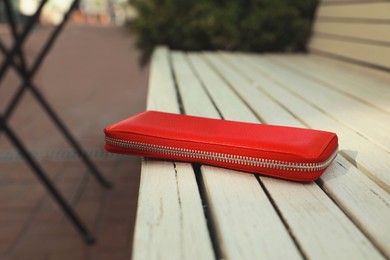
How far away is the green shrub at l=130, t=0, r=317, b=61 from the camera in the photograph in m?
2.88

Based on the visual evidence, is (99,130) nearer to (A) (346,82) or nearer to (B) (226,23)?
(B) (226,23)

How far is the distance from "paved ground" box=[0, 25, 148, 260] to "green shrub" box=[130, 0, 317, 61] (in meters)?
0.58

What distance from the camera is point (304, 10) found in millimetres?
2965

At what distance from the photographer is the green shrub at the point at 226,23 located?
2879mm

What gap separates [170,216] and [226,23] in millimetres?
2472

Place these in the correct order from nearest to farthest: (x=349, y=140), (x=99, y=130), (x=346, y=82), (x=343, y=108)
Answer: (x=349, y=140) < (x=343, y=108) < (x=346, y=82) < (x=99, y=130)

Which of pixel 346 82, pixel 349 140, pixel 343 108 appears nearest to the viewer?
pixel 349 140

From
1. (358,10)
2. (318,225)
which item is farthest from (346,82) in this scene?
(318,225)

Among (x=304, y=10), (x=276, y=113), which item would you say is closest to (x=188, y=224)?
(x=276, y=113)

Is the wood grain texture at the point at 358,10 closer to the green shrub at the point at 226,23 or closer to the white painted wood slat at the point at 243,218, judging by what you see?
the green shrub at the point at 226,23

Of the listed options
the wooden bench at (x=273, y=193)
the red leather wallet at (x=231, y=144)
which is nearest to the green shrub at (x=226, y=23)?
the wooden bench at (x=273, y=193)

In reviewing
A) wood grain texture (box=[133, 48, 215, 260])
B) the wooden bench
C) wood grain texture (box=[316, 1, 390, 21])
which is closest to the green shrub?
wood grain texture (box=[316, 1, 390, 21])

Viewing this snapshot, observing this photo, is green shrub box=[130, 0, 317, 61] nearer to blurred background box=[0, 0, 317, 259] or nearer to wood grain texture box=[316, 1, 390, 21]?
blurred background box=[0, 0, 317, 259]

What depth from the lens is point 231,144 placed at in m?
0.81
